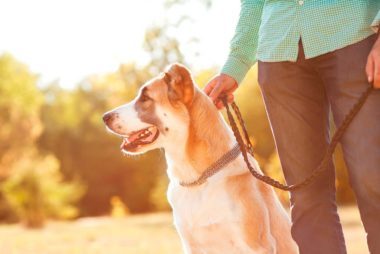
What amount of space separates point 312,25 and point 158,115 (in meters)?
1.17

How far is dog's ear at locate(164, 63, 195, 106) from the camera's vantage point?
3951mm

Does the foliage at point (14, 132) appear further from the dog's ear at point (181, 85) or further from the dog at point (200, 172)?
the dog's ear at point (181, 85)

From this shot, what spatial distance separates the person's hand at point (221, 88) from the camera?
12.9 ft

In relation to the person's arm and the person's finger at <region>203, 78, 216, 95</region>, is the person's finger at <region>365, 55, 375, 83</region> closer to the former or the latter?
the person's arm

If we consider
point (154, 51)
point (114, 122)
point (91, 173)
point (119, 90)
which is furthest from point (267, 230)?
point (91, 173)

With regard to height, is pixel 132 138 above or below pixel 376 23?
below

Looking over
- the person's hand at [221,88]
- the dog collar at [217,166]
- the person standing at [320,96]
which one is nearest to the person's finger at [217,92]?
the person's hand at [221,88]

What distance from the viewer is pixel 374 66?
117 inches

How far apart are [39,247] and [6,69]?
2944cm

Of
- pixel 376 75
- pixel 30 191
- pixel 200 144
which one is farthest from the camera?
pixel 30 191

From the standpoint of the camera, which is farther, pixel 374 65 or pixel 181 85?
pixel 181 85

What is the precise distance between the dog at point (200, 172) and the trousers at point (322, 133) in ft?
0.92

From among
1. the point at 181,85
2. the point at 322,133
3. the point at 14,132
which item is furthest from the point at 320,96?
the point at 14,132

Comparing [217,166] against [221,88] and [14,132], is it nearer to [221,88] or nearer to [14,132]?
[221,88]
